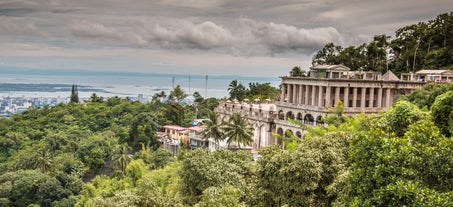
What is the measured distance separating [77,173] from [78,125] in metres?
33.8

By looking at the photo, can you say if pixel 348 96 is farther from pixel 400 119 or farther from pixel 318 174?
pixel 400 119

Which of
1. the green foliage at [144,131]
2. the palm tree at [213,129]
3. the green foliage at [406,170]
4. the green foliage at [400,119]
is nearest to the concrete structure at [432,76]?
the palm tree at [213,129]

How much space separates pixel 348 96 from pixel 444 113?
126 feet

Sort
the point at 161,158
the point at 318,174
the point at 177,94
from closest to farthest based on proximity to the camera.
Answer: the point at 318,174 < the point at 161,158 < the point at 177,94

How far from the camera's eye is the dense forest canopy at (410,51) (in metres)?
60.8

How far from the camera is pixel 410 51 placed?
211ft

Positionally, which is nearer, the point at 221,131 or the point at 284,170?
the point at 284,170

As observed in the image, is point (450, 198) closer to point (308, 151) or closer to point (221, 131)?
point (308, 151)

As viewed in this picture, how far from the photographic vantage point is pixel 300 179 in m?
18.6

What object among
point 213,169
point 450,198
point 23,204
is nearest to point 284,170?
point 213,169

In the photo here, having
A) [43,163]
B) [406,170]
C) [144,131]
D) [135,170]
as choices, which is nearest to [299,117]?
[135,170]

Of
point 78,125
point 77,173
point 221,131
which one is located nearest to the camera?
point 221,131

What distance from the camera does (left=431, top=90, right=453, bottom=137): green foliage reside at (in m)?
14.9

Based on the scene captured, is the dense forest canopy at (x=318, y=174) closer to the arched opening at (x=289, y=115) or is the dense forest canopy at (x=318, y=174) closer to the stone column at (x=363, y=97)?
the stone column at (x=363, y=97)
